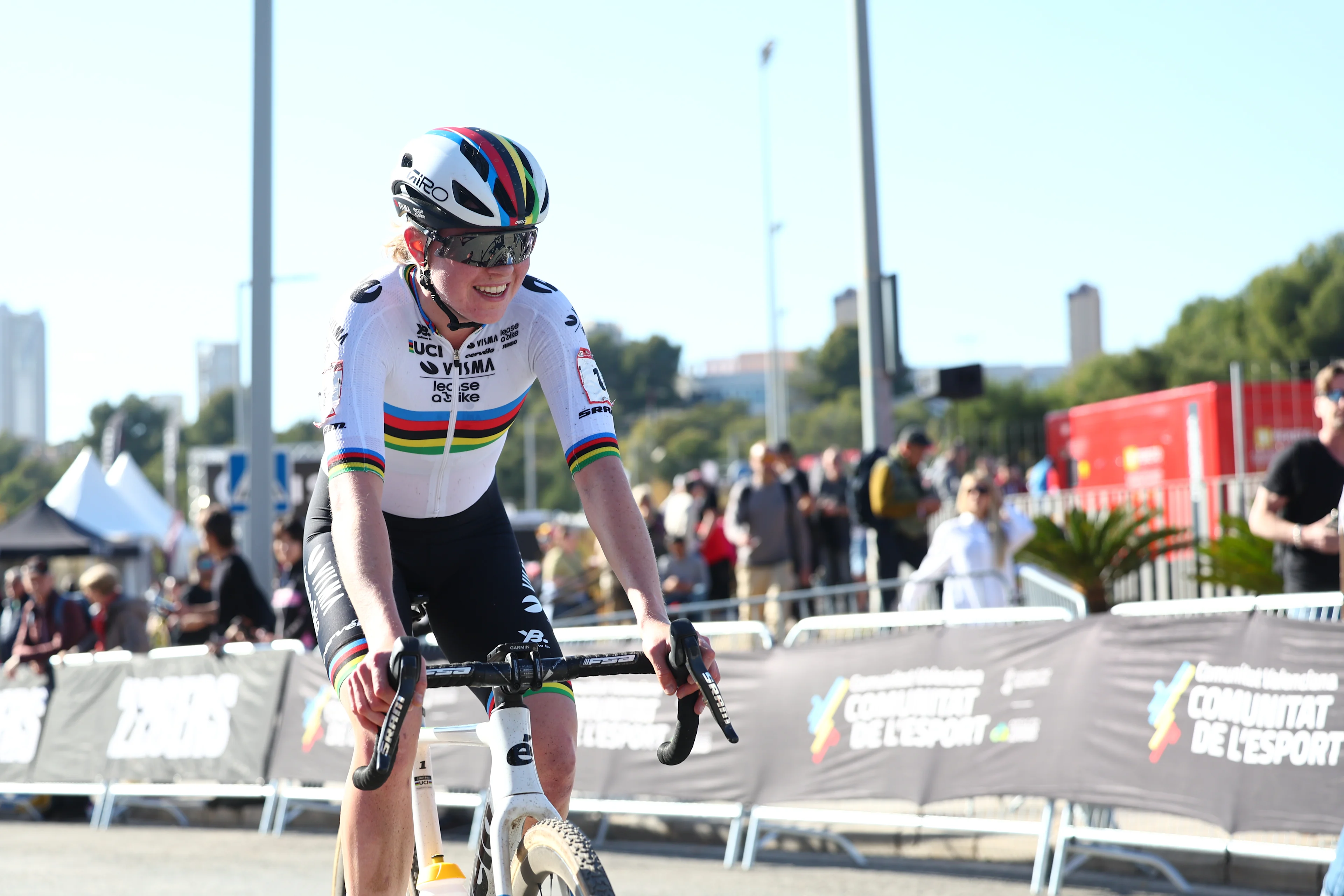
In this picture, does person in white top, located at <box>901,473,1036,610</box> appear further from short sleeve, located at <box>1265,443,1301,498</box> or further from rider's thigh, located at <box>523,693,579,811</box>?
rider's thigh, located at <box>523,693,579,811</box>

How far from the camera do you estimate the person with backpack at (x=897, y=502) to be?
12.9 meters

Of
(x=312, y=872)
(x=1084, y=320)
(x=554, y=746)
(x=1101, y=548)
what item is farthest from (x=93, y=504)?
(x=1084, y=320)

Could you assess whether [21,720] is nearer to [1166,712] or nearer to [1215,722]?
[1166,712]

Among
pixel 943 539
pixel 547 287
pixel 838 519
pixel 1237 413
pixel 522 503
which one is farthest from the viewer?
pixel 522 503

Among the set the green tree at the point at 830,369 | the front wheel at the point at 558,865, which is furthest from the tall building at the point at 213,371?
the front wheel at the point at 558,865

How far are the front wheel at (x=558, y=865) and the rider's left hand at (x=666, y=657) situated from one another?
34 cm

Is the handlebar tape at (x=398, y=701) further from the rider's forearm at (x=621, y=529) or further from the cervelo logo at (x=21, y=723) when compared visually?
the cervelo logo at (x=21, y=723)

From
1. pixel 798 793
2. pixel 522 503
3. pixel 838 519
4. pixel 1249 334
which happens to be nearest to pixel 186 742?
pixel 798 793

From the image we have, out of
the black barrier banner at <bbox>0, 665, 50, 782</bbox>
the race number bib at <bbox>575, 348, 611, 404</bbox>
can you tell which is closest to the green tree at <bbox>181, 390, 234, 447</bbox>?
the black barrier banner at <bbox>0, 665, 50, 782</bbox>

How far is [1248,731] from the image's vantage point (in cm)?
682

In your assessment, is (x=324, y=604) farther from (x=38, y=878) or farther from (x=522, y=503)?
(x=522, y=503)

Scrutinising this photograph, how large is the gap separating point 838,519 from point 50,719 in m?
7.33

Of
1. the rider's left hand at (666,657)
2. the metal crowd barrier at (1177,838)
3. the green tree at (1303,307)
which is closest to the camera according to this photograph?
the rider's left hand at (666,657)

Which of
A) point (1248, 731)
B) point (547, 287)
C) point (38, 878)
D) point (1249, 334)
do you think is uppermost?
point (1249, 334)
